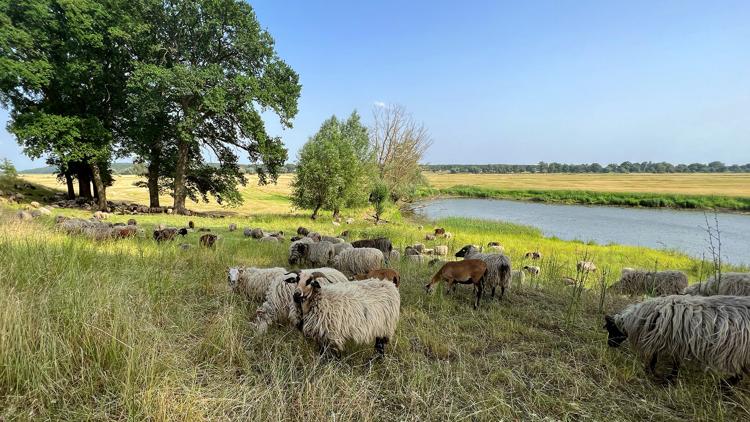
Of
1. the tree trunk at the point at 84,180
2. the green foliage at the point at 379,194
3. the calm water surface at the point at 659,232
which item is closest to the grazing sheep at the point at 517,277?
the calm water surface at the point at 659,232

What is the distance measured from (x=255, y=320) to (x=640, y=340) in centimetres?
474

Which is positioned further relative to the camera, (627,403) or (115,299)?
(115,299)

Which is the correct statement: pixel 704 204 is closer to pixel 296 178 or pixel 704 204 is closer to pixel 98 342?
pixel 296 178

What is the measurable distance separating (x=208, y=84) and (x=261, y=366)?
70.0 ft

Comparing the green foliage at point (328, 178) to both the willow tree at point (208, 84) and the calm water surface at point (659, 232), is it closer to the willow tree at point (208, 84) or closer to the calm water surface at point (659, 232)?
the willow tree at point (208, 84)

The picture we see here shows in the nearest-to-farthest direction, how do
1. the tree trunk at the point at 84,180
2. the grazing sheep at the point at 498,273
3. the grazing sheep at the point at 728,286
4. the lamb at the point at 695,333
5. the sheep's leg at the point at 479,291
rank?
the lamb at the point at 695,333 < the grazing sheep at the point at 728,286 < the sheep's leg at the point at 479,291 < the grazing sheep at the point at 498,273 < the tree trunk at the point at 84,180

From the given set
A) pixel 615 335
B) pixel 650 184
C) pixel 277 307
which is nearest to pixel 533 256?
pixel 615 335

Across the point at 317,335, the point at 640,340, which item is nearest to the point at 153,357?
the point at 317,335

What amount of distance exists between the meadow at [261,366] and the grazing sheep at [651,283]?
5.40 m

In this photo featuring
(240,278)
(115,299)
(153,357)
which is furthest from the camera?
(240,278)

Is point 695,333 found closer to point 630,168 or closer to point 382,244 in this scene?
point 382,244

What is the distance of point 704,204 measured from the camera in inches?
1779

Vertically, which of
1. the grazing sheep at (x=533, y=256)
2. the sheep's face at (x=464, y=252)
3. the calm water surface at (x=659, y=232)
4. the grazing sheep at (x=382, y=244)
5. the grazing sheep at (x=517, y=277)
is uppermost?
the sheep's face at (x=464, y=252)

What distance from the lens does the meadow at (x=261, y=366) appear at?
8.99 ft
